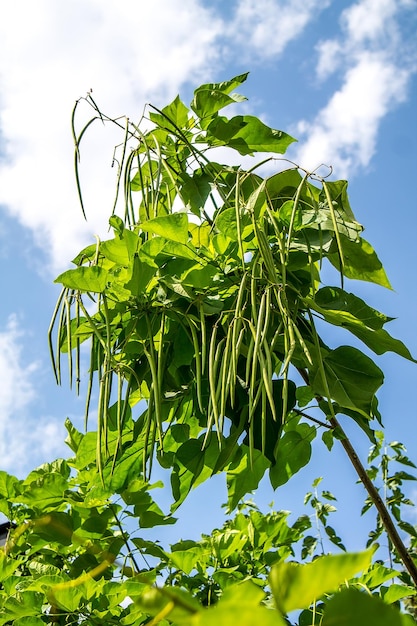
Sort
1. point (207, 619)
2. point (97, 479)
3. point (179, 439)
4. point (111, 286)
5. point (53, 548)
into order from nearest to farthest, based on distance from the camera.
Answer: point (207, 619) → point (111, 286) → point (179, 439) → point (97, 479) → point (53, 548)

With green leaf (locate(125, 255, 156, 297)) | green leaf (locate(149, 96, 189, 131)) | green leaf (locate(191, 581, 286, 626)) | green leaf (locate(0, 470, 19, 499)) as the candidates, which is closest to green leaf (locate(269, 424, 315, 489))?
green leaf (locate(125, 255, 156, 297))

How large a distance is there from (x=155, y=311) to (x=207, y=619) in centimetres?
72

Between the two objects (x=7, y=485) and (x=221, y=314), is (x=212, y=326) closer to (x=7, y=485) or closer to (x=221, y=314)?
(x=221, y=314)

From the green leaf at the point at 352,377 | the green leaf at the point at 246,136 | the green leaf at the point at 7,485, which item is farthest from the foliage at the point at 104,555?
the green leaf at the point at 246,136

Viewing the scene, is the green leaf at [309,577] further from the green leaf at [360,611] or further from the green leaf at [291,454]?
the green leaf at [291,454]

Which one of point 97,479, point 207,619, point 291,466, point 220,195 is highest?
point 220,195

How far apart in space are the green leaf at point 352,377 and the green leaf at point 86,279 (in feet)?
0.97

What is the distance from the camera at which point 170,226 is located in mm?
Answer: 878

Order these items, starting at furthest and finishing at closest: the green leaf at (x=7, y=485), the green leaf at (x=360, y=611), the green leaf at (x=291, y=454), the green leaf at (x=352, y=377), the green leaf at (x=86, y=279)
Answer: the green leaf at (x=7, y=485), the green leaf at (x=291, y=454), the green leaf at (x=352, y=377), the green leaf at (x=86, y=279), the green leaf at (x=360, y=611)

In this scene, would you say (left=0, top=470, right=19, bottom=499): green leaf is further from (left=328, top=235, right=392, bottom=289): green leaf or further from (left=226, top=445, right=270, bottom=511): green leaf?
(left=328, top=235, right=392, bottom=289): green leaf

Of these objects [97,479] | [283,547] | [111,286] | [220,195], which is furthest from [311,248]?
[283,547]

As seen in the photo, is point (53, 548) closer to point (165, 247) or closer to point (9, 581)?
point (9, 581)

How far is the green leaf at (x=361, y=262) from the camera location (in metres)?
1.02

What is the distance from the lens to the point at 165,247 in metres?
0.90
